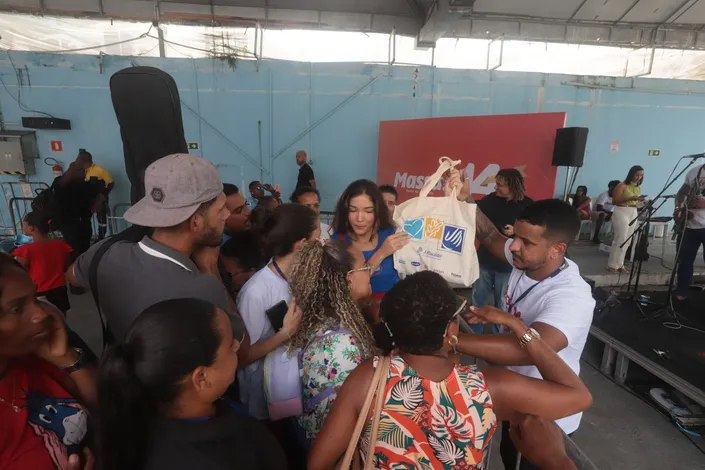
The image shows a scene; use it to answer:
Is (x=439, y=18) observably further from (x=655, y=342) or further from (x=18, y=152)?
(x=18, y=152)

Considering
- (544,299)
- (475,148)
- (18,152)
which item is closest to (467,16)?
(475,148)

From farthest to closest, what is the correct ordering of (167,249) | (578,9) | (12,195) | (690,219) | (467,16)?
(578,9)
(467,16)
(12,195)
(690,219)
(167,249)

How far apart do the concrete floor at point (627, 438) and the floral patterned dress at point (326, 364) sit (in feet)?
5.98

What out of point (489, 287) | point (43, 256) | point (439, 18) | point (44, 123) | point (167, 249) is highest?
point (439, 18)

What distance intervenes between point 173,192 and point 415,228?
58.5 inches

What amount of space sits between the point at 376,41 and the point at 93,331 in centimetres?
806

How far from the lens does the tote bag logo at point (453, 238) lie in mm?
2256

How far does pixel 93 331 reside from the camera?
4.20 metres

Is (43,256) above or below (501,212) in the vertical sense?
below

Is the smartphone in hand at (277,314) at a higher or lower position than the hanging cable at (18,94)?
lower

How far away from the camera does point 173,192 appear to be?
Result: 57.2 inches

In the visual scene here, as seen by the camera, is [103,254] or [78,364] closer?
[78,364]

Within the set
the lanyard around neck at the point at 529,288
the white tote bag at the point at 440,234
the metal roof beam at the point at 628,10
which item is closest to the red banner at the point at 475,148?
the white tote bag at the point at 440,234

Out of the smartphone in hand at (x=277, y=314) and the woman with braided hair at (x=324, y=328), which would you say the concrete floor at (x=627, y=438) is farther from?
the smartphone in hand at (x=277, y=314)
